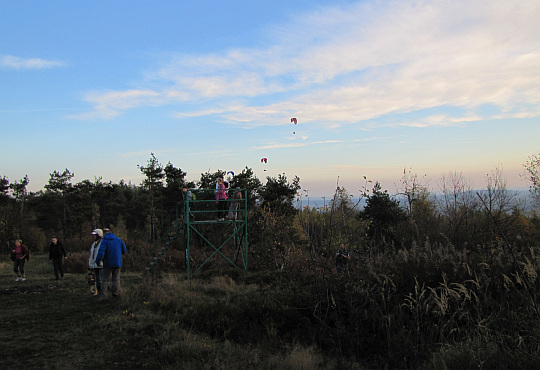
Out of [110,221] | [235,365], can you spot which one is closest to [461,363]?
[235,365]

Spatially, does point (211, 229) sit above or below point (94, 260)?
below

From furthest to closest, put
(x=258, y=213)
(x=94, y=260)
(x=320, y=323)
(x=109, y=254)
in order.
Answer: (x=258, y=213) < (x=94, y=260) < (x=109, y=254) < (x=320, y=323)

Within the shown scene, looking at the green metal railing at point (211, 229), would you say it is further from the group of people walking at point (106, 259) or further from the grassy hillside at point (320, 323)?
the grassy hillside at point (320, 323)

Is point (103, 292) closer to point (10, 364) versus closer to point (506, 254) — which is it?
point (10, 364)

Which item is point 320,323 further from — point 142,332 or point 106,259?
point 106,259

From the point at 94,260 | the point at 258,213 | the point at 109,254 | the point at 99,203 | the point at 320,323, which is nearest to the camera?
the point at 320,323

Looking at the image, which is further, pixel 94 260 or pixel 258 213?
pixel 258 213

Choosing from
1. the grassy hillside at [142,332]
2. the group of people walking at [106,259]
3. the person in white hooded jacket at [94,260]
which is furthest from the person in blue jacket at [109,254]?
the grassy hillside at [142,332]

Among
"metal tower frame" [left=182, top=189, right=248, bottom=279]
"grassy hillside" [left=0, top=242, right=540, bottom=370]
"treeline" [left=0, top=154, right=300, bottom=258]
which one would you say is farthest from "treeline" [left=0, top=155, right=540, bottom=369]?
"treeline" [left=0, top=154, right=300, bottom=258]

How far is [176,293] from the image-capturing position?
10.7m

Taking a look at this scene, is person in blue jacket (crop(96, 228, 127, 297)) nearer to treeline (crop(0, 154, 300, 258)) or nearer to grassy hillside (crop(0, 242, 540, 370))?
grassy hillside (crop(0, 242, 540, 370))

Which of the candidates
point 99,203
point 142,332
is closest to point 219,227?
point 142,332

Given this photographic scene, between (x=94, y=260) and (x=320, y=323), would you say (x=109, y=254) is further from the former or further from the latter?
(x=320, y=323)

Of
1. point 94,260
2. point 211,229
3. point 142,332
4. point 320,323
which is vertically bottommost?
point 320,323
